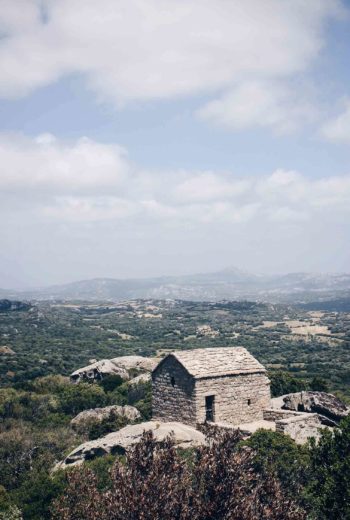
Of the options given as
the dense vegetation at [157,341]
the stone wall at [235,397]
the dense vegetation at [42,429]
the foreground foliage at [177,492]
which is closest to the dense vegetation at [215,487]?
the foreground foliage at [177,492]

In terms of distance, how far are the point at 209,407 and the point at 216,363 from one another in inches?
88.8

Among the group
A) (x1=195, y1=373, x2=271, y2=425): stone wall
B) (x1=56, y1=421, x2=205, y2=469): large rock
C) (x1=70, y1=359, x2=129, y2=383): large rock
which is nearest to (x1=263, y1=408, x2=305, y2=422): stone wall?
(x1=195, y1=373, x2=271, y2=425): stone wall

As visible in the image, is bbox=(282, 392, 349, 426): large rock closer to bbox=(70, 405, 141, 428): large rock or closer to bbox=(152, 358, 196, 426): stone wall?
bbox=(152, 358, 196, 426): stone wall

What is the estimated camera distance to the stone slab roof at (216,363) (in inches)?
1074

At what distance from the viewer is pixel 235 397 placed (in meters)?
27.8

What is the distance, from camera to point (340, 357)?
2835 inches

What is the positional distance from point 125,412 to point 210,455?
55.4 ft

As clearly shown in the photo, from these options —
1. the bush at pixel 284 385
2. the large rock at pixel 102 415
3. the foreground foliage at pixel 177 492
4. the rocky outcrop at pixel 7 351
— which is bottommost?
the rocky outcrop at pixel 7 351

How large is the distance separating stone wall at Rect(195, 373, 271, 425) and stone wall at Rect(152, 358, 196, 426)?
0.50m

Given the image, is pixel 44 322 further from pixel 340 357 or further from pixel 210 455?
pixel 210 455

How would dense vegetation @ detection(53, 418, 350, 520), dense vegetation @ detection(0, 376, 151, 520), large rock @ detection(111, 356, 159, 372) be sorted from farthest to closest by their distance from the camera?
large rock @ detection(111, 356, 159, 372) < dense vegetation @ detection(0, 376, 151, 520) < dense vegetation @ detection(53, 418, 350, 520)

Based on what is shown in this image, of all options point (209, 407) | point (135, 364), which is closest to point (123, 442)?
point (209, 407)

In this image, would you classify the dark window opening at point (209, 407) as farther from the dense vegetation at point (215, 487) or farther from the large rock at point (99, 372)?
the large rock at point (99, 372)

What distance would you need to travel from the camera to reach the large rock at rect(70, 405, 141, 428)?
32.0 metres
